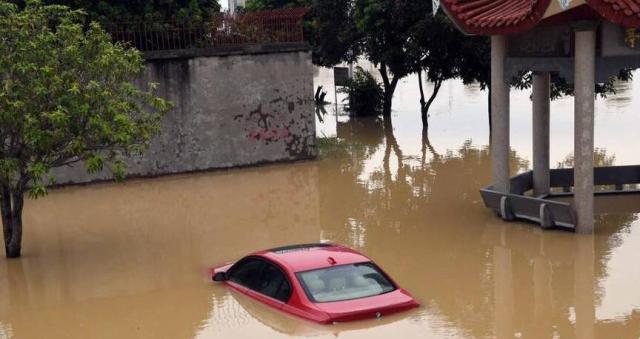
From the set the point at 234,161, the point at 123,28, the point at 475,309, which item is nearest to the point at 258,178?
the point at 234,161

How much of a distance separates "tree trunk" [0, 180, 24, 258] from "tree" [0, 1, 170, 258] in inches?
0.7

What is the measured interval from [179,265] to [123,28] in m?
10.7

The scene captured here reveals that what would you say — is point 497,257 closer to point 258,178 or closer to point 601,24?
point 601,24

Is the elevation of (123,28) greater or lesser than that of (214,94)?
greater

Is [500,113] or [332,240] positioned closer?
[332,240]

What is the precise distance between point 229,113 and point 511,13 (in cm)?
1044

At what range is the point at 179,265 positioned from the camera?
52.7ft

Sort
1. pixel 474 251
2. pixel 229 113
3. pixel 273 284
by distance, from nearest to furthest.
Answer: pixel 273 284
pixel 474 251
pixel 229 113

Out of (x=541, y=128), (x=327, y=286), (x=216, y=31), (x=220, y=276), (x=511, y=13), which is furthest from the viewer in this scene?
(x=216, y=31)

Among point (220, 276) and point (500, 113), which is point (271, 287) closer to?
point (220, 276)

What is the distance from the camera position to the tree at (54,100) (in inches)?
588

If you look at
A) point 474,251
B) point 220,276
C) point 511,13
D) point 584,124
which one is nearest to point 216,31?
point 511,13

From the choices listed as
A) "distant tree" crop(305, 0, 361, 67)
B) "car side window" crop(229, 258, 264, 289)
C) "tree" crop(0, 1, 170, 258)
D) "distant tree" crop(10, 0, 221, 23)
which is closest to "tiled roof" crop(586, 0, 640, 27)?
"car side window" crop(229, 258, 264, 289)

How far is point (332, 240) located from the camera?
17594 millimetres
